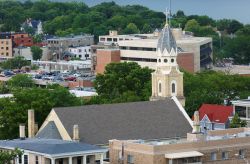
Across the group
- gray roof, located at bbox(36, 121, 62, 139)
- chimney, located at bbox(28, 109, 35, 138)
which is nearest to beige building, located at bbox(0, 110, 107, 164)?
gray roof, located at bbox(36, 121, 62, 139)

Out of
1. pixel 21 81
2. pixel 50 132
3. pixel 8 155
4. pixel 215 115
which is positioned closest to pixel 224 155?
pixel 50 132

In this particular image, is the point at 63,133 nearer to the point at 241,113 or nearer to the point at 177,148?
the point at 177,148

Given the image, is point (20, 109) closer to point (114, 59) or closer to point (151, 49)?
point (151, 49)

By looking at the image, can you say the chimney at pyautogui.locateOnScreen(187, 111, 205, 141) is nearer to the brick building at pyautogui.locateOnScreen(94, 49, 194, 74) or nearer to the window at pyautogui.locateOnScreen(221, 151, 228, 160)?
the window at pyautogui.locateOnScreen(221, 151, 228, 160)

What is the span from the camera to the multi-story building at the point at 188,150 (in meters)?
76.5

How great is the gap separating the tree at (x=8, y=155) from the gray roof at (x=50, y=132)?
9088 mm

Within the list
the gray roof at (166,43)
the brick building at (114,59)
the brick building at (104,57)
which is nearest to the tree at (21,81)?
the brick building at (114,59)

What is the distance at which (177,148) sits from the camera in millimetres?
77312

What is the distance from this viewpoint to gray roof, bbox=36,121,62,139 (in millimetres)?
83188

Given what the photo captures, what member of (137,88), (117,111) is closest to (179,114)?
(117,111)

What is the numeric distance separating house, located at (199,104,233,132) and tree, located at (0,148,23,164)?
31946 mm

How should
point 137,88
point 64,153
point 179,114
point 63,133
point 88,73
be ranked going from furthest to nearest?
point 88,73 < point 137,88 < point 179,114 < point 63,133 < point 64,153

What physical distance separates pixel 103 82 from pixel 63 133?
47.8 metres

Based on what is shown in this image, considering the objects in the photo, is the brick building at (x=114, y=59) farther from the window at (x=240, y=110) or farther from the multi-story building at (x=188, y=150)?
the multi-story building at (x=188, y=150)
